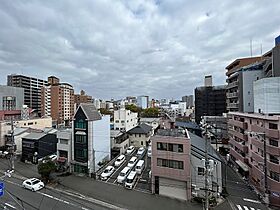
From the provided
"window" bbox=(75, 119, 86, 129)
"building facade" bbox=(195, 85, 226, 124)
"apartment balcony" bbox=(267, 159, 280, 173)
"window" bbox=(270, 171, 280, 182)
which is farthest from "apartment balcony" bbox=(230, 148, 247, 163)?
"building facade" bbox=(195, 85, 226, 124)

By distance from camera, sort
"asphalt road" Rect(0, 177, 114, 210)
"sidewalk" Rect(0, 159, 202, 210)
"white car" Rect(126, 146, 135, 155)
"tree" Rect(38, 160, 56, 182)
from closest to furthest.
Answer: "asphalt road" Rect(0, 177, 114, 210) → "sidewalk" Rect(0, 159, 202, 210) → "tree" Rect(38, 160, 56, 182) → "white car" Rect(126, 146, 135, 155)

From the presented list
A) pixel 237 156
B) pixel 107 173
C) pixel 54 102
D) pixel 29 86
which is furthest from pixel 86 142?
pixel 29 86

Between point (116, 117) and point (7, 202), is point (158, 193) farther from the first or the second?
point (116, 117)

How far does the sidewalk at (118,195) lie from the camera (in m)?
16.7

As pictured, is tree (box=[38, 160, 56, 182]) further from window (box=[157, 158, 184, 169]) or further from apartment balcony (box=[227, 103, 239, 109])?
apartment balcony (box=[227, 103, 239, 109])

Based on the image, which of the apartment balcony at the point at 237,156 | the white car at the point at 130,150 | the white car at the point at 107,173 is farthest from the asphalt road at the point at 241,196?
the white car at the point at 130,150

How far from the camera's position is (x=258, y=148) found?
20.7m

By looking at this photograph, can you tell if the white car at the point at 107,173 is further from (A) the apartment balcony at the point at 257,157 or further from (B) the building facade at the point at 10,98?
(B) the building facade at the point at 10,98

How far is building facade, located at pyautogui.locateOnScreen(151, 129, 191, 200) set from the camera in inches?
706

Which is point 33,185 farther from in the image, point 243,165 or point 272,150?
point 243,165

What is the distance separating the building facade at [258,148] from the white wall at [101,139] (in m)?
18.4

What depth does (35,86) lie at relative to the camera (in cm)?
8719

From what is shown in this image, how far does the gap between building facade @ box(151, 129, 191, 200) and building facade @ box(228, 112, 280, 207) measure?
6938mm

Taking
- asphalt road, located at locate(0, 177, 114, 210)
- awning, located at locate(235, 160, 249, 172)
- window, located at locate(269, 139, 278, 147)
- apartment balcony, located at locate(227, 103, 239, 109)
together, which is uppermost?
apartment balcony, located at locate(227, 103, 239, 109)
